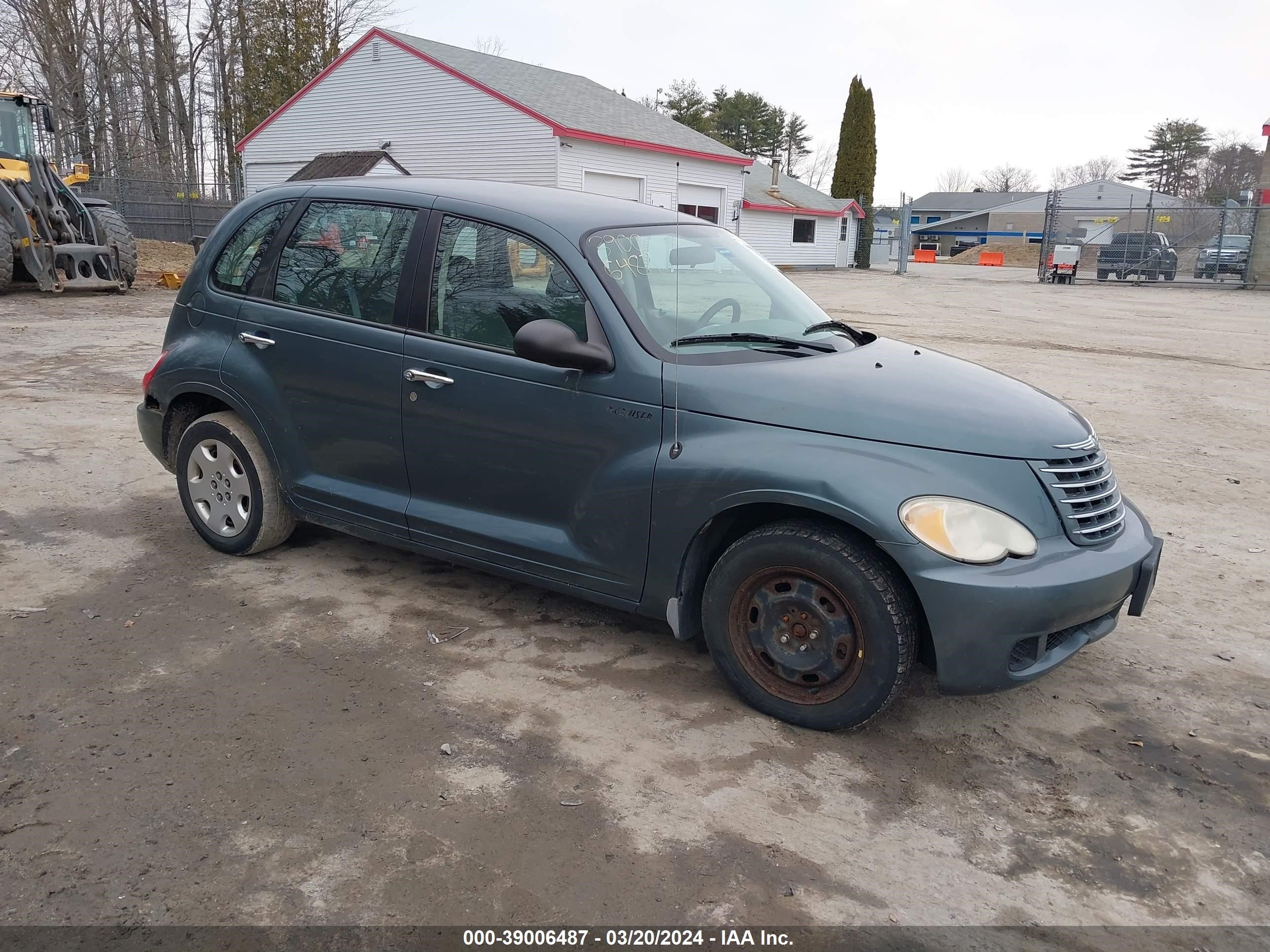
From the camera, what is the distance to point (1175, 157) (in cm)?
9075

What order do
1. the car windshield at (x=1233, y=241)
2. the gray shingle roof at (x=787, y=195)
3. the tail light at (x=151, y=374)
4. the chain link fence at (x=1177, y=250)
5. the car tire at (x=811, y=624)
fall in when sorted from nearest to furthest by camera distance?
the car tire at (x=811, y=624) < the tail light at (x=151, y=374) < the chain link fence at (x=1177, y=250) < the car windshield at (x=1233, y=241) < the gray shingle roof at (x=787, y=195)

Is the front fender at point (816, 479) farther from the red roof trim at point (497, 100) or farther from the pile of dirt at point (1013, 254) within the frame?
the pile of dirt at point (1013, 254)

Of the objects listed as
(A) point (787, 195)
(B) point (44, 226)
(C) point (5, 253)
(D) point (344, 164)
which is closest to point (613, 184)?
(D) point (344, 164)

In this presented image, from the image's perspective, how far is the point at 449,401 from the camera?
13.1 feet

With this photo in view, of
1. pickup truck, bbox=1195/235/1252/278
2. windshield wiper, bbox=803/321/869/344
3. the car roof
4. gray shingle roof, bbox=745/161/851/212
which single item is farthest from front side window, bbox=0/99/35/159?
pickup truck, bbox=1195/235/1252/278

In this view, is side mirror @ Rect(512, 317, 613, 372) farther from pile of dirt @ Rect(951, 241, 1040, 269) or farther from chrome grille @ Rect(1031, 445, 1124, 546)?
pile of dirt @ Rect(951, 241, 1040, 269)

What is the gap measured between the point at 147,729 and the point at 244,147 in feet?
109

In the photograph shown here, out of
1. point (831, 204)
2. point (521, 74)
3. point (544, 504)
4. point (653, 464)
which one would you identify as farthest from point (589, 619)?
point (831, 204)

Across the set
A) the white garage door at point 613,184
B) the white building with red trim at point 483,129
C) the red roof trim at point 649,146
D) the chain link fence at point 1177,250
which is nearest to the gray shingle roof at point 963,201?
the chain link fence at point 1177,250

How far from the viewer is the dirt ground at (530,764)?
2598 millimetres

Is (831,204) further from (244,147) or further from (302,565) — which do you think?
(302,565)

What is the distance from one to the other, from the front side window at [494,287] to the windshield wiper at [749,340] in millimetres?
412

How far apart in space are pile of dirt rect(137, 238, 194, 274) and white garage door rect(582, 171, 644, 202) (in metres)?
10.5

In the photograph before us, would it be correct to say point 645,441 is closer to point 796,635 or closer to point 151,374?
point 796,635
